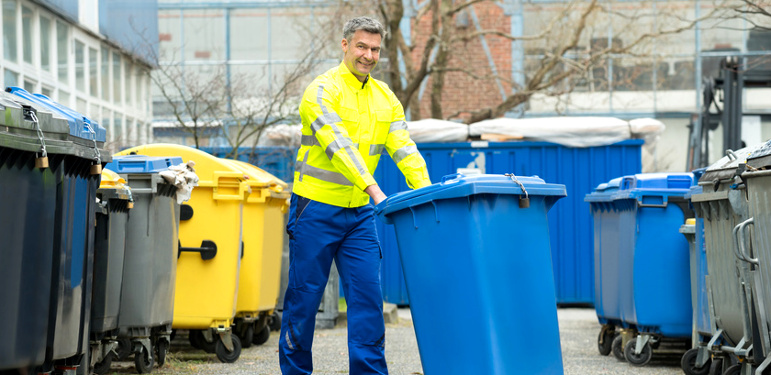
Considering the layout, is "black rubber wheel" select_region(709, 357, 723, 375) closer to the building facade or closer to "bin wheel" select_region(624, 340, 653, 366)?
"bin wheel" select_region(624, 340, 653, 366)

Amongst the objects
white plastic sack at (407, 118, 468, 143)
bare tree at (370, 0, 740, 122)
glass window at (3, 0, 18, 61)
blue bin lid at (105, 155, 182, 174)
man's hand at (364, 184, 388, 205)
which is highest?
bare tree at (370, 0, 740, 122)

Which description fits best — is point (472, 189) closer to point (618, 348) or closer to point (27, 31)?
point (618, 348)

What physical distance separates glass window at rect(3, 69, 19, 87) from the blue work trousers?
258 inches

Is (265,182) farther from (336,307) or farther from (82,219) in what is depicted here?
(82,219)

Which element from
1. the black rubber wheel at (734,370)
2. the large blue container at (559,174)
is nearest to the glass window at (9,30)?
the large blue container at (559,174)

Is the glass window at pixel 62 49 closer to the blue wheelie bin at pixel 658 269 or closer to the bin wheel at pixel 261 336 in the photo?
the bin wheel at pixel 261 336

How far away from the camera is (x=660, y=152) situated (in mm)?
22953

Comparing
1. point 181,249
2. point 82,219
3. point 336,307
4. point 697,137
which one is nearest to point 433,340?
point 82,219

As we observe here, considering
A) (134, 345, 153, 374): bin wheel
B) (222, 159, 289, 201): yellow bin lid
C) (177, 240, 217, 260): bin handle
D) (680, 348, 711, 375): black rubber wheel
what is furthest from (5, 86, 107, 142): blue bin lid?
(680, 348, 711, 375): black rubber wheel

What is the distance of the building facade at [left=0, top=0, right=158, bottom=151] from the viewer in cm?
1113

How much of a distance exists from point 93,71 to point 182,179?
821 centimetres

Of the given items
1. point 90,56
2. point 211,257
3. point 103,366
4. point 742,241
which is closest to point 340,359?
point 211,257

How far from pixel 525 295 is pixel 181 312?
368cm

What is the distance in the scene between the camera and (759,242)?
4801 mm
